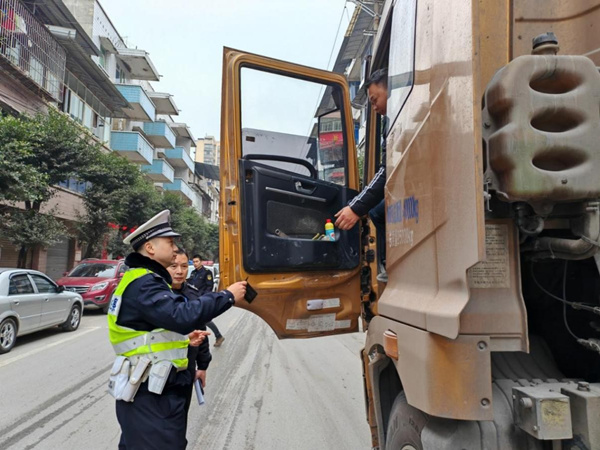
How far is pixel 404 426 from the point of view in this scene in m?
1.76

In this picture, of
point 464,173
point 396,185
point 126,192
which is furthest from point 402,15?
point 126,192

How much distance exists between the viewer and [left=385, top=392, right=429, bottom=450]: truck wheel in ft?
5.36

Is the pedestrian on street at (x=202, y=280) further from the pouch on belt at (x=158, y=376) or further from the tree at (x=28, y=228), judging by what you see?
the tree at (x=28, y=228)

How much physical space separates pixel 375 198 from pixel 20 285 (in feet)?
26.0

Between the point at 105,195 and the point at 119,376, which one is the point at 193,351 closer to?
the point at 119,376

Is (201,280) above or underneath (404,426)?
above

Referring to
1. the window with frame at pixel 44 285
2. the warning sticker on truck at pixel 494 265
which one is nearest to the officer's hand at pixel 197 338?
the warning sticker on truck at pixel 494 265

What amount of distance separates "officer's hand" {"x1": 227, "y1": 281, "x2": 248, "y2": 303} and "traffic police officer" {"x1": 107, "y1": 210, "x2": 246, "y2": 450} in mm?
69

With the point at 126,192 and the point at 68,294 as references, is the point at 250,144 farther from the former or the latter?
the point at 126,192

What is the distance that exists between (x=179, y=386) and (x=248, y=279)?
2.36ft

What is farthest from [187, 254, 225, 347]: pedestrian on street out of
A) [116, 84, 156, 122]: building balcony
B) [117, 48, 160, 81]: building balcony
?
[117, 48, 160, 81]: building balcony

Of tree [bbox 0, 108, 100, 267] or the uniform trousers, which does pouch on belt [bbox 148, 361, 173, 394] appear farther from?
tree [bbox 0, 108, 100, 267]

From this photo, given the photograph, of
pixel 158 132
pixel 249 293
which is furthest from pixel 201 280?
pixel 158 132

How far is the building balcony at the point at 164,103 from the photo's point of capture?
36.1 m
